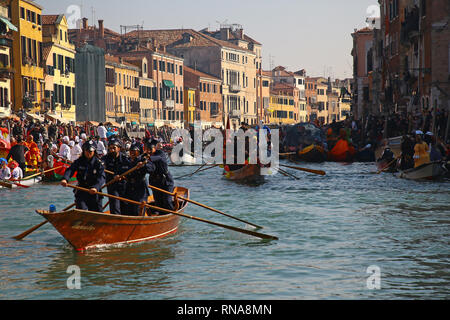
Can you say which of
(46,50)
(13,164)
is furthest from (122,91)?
(13,164)

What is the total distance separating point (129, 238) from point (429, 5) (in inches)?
984

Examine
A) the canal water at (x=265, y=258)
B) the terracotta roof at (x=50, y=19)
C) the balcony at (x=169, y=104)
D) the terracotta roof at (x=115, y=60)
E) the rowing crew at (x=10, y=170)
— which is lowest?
the canal water at (x=265, y=258)

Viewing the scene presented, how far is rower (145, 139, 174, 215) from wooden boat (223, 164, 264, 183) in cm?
1225

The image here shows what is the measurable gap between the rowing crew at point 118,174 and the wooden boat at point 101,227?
366mm

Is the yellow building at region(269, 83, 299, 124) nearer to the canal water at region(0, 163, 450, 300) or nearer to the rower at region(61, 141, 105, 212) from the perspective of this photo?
the canal water at region(0, 163, 450, 300)

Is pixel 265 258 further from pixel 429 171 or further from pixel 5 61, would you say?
pixel 5 61

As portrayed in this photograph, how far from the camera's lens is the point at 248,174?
92.2ft

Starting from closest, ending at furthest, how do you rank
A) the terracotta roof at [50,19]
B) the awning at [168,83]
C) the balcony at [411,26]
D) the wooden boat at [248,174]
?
1. the wooden boat at [248,174]
2. the balcony at [411,26]
3. the terracotta roof at [50,19]
4. the awning at [168,83]

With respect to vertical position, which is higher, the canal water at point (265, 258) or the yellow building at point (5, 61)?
the yellow building at point (5, 61)

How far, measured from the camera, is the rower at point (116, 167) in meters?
14.1

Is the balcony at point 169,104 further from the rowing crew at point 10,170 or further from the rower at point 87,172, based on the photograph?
the rower at point 87,172

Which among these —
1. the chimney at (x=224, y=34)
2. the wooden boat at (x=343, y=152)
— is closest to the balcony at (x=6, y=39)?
the wooden boat at (x=343, y=152)

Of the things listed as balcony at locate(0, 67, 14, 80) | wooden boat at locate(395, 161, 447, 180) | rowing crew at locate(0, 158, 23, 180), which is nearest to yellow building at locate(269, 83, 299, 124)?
balcony at locate(0, 67, 14, 80)
